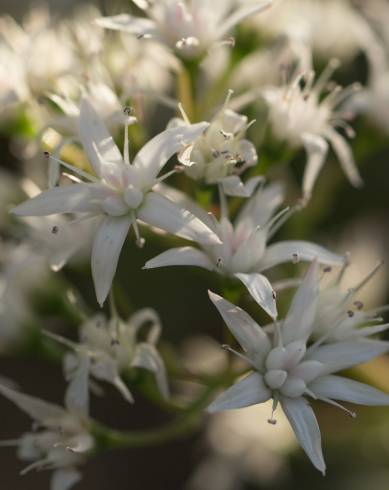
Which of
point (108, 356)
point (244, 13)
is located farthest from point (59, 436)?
point (244, 13)

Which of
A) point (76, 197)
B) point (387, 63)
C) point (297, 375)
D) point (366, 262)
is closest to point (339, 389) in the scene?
point (297, 375)

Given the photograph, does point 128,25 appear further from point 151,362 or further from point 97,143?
point 151,362

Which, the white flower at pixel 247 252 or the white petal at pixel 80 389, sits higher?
the white flower at pixel 247 252

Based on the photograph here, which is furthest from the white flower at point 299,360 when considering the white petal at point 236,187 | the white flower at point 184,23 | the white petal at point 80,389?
the white flower at point 184,23

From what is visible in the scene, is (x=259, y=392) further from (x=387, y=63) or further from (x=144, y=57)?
(x=387, y=63)

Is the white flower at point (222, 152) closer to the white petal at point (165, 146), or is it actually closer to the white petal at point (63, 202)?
the white petal at point (165, 146)
